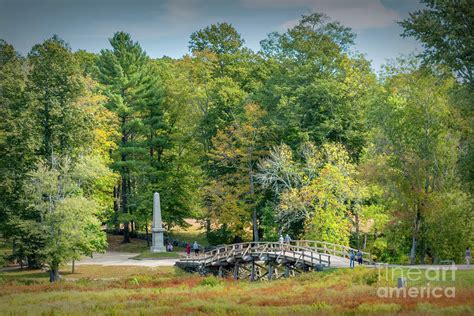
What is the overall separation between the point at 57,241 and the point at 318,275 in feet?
66.5

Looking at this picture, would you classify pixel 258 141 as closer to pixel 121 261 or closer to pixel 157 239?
pixel 157 239

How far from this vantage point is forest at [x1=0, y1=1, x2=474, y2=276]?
39344mm

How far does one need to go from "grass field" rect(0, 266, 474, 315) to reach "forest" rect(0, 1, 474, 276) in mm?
8057

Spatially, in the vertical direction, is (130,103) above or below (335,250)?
above

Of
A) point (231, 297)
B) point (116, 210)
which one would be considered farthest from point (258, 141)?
point (231, 297)

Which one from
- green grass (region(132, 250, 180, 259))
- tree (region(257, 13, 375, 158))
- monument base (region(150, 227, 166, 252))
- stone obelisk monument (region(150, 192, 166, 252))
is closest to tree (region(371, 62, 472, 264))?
tree (region(257, 13, 375, 158))

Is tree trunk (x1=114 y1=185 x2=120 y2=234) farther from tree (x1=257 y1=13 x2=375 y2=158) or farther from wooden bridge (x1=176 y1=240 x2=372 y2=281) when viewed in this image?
tree (x1=257 y1=13 x2=375 y2=158)

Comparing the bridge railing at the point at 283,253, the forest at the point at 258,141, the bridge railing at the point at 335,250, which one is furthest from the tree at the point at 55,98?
the bridge railing at the point at 335,250

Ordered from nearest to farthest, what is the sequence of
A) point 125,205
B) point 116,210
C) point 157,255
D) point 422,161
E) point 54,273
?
point 422,161 → point 54,273 → point 157,255 → point 125,205 → point 116,210

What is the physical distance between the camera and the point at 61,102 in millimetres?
46781

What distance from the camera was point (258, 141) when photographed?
58.8m

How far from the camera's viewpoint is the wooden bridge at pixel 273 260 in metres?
39.3

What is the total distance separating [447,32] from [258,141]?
2960 centimetres

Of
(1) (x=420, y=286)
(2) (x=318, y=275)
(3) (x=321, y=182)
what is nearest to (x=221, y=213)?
(3) (x=321, y=182)
